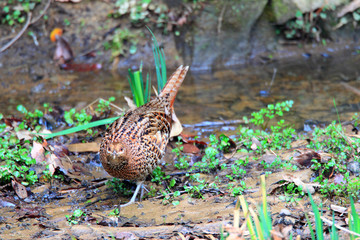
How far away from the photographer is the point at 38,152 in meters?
4.67

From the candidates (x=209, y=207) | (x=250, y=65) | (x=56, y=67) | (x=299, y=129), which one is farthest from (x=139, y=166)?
(x=250, y=65)

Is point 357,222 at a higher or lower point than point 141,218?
higher

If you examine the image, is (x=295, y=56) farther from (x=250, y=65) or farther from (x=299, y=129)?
(x=299, y=129)

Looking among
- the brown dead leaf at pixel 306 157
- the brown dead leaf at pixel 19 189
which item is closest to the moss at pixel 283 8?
the brown dead leaf at pixel 306 157

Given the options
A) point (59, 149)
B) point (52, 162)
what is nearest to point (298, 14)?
point (59, 149)

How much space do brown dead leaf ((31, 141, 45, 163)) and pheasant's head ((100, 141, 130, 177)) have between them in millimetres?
903

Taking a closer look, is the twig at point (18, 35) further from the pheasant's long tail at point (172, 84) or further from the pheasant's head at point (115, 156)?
the pheasant's head at point (115, 156)

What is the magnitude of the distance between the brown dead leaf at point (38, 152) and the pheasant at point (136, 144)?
81cm

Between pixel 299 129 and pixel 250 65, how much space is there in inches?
134

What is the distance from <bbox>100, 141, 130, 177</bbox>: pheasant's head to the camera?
157 inches

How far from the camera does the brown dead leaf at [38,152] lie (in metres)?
4.64

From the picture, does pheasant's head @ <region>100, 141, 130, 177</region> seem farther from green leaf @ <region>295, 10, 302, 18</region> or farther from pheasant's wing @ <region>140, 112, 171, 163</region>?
green leaf @ <region>295, 10, 302, 18</region>

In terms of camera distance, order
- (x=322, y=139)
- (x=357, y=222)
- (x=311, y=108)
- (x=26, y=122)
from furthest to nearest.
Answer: (x=311, y=108), (x=26, y=122), (x=322, y=139), (x=357, y=222)

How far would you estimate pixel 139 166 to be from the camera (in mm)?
4180
